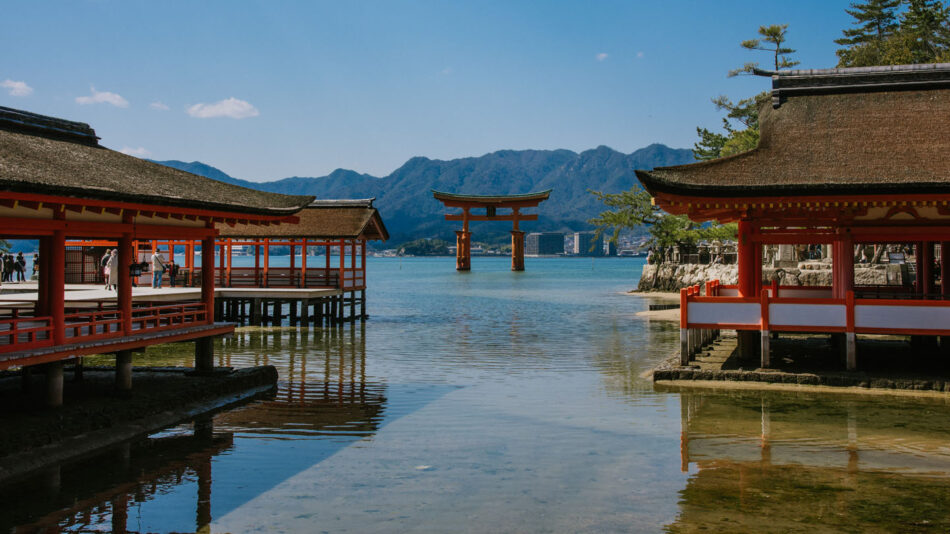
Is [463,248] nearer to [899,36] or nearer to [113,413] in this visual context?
[899,36]

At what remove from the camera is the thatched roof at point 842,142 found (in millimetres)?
15141

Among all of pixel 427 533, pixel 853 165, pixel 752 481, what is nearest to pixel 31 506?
Result: pixel 427 533

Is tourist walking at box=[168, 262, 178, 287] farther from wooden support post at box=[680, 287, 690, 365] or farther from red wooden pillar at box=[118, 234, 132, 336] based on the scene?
wooden support post at box=[680, 287, 690, 365]

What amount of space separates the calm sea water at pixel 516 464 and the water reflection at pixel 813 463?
0.11 ft

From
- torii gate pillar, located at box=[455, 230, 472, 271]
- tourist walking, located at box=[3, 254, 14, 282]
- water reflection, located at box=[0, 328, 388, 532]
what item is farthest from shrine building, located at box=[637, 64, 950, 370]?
torii gate pillar, located at box=[455, 230, 472, 271]

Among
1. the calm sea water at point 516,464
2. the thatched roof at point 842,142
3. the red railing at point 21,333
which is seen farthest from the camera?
the thatched roof at point 842,142

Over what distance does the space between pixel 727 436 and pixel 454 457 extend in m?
4.24

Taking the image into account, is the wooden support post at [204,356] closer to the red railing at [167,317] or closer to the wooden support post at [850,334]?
the red railing at [167,317]

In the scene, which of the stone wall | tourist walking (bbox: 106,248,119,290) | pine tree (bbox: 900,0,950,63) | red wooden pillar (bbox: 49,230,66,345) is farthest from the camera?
pine tree (bbox: 900,0,950,63)

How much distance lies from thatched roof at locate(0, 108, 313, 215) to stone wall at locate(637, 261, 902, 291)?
887 inches

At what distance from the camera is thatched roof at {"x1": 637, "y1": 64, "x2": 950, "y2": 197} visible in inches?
596

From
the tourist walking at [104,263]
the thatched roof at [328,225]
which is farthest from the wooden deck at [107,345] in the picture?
the thatched roof at [328,225]

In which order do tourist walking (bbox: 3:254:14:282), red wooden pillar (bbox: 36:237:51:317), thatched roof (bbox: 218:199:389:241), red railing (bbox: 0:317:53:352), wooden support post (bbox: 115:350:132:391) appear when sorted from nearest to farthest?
red railing (bbox: 0:317:53:352) < red wooden pillar (bbox: 36:237:51:317) < wooden support post (bbox: 115:350:132:391) < thatched roof (bbox: 218:199:389:241) < tourist walking (bbox: 3:254:14:282)

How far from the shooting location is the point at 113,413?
11.6 m
